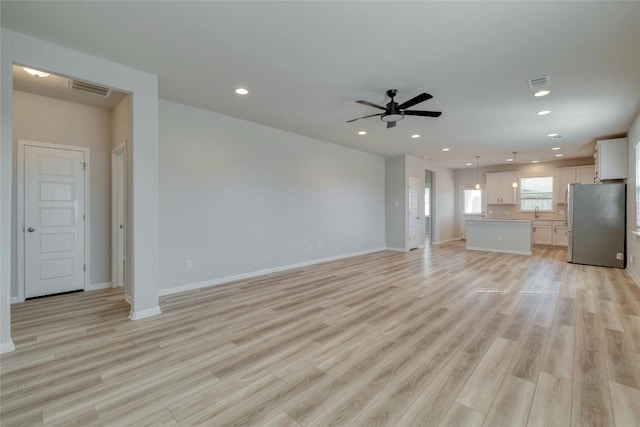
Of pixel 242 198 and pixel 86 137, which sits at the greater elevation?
pixel 86 137

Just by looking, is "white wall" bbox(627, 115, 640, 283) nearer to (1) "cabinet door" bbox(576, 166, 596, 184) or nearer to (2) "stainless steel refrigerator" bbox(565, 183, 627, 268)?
(2) "stainless steel refrigerator" bbox(565, 183, 627, 268)

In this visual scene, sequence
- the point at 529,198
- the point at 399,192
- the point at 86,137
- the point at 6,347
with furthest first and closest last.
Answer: the point at 529,198 → the point at 399,192 → the point at 86,137 → the point at 6,347

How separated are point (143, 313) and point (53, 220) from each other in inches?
89.8

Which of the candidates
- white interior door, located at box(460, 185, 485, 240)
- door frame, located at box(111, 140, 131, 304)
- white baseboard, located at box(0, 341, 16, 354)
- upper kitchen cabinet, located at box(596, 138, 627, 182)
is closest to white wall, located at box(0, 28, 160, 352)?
white baseboard, located at box(0, 341, 16, 354)

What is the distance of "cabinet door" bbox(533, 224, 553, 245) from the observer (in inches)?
365

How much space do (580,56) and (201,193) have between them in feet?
16.3

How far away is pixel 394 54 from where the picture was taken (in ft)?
9.42

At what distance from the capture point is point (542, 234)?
9398 mm

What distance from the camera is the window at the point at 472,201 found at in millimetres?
11102

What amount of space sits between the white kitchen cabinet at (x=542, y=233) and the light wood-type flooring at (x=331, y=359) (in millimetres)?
5645

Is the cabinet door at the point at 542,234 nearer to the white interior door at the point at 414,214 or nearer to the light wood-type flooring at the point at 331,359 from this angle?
the white interior door at the point at 414,214

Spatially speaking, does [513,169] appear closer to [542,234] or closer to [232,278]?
[542,234]

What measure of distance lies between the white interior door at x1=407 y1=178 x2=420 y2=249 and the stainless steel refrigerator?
356cm

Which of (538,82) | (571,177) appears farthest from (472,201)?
(538,82)
